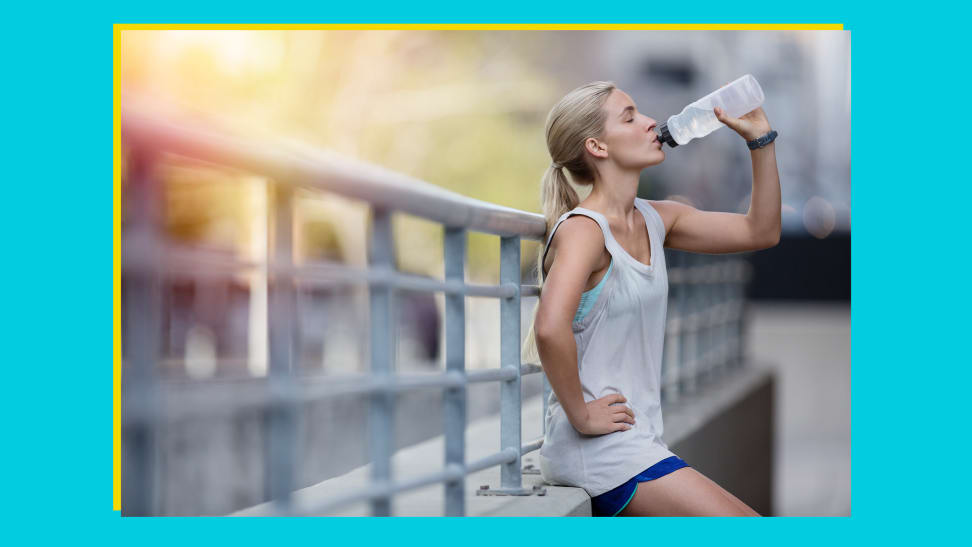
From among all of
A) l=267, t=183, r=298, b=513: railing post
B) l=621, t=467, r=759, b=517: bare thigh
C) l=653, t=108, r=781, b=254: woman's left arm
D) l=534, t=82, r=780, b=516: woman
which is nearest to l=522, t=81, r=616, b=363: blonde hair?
l=534, t=82, r=780, b=516: woman

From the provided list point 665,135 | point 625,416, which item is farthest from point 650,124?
point 625,416


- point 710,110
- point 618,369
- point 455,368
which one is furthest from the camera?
point 710,110

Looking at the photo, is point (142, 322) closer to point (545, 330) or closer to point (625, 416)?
point (545, 330)

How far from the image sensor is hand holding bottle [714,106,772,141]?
2.63 meters

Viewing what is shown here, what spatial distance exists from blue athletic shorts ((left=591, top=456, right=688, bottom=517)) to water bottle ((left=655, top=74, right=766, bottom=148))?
74cm

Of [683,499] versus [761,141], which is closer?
[683,499]

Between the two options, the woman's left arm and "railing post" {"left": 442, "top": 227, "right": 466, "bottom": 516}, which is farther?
the woman's left arm

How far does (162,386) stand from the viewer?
56.7 inches

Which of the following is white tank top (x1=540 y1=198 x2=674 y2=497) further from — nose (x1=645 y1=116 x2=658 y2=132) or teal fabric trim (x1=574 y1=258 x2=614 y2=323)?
nose (x1=645 y1=116 x2=658 y2=132)

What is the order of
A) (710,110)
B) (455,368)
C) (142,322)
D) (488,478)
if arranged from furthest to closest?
(488,478), (710,110), (455,368), (142,322)

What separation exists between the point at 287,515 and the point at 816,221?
979 centimetres

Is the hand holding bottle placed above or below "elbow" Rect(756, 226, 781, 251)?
above

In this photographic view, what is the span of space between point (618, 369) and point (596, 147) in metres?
0.52

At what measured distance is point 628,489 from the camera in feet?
8.32
